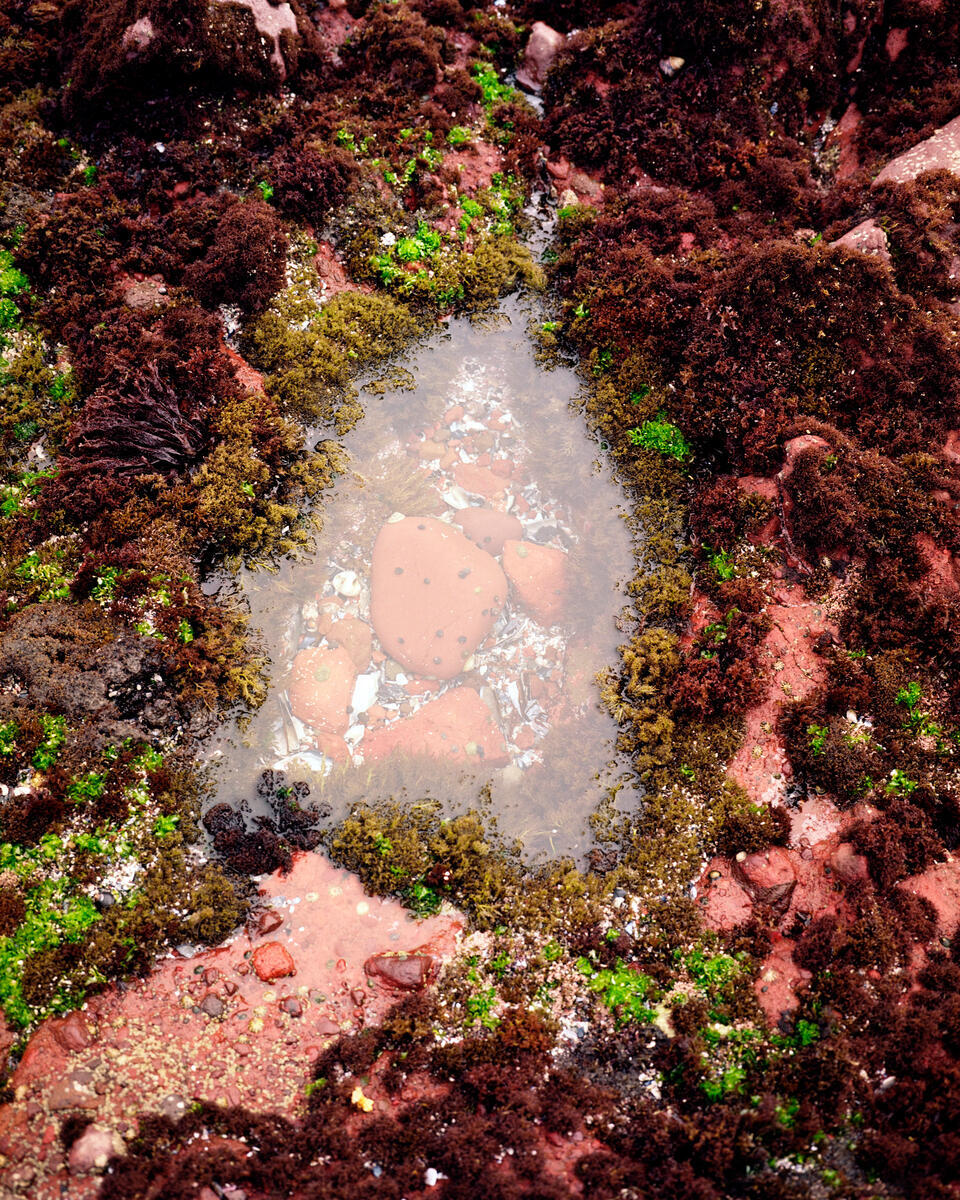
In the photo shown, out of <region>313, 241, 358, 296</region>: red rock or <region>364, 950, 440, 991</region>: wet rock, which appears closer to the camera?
<region>364, 950, 440, 991</region>: wet rock

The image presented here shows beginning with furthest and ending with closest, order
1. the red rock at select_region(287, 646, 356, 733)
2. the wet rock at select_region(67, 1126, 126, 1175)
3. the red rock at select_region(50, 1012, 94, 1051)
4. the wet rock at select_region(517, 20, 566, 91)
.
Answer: the wet rock at select_region(517, 20, 566, 91), the red rock at select_region(287, 646, 356, 733), the red rock at select_region(50, 1012, 94, 1051), the wet rock at select_region(67, 1126, 126, 1175)

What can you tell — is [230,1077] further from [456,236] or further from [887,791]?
[456,236]

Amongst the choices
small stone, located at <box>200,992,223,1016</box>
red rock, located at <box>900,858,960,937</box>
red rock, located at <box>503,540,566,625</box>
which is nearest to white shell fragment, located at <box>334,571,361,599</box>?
red rock, located at <box>503,540,566,625</box>

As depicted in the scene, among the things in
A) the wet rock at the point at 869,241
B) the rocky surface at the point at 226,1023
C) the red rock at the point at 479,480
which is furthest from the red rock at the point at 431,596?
the wet rock at the point at 869,241

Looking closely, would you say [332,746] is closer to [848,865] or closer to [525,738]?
[525,738]

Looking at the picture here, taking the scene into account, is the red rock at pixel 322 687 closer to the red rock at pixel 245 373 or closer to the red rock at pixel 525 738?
the red rock at pixel 525 738

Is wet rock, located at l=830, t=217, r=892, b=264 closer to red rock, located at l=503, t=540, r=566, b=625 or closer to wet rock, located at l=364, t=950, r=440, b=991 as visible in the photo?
red rock, located at l=503, t=540, r=566, b=625

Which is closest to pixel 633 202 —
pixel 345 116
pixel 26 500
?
pixel 345 116
